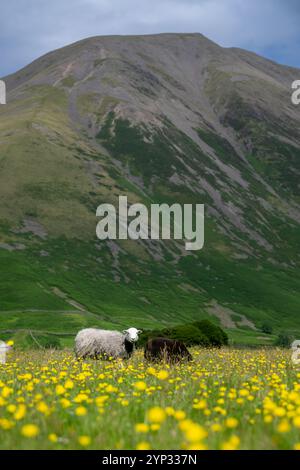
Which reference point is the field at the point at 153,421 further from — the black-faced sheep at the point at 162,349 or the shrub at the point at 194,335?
the shrub at the point at 194,335

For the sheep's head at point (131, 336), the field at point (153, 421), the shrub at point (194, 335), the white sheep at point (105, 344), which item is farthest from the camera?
the shrub at point (194, 335)

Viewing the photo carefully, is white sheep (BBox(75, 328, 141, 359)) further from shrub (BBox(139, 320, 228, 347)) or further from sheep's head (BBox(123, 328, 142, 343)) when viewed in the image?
shrub (BBox(139, 320, 228, 347))

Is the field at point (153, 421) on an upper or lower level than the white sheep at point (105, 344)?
lower

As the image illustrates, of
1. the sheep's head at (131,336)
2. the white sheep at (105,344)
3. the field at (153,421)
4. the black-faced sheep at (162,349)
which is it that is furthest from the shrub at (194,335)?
the field at (153,421)

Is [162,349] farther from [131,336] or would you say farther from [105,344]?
[105,344]

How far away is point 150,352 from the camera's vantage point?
20.0m

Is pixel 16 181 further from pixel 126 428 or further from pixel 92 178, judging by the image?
pixel 126 428

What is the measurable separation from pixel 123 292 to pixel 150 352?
4641 inches

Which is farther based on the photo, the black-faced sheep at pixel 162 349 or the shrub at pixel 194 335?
the shrub at pixel 194 335

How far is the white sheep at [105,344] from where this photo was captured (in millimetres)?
22953

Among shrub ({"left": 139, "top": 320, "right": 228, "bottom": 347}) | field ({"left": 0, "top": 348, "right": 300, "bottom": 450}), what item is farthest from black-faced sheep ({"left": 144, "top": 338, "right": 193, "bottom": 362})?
shrub ({"left": 139, "top": 320, "right": 228, "bottom": 347})

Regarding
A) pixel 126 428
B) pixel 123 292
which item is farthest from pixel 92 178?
pixel 126 428

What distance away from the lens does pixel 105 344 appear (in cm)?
2423

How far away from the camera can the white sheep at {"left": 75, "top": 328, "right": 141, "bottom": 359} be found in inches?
904
